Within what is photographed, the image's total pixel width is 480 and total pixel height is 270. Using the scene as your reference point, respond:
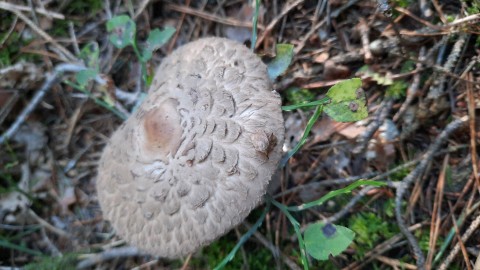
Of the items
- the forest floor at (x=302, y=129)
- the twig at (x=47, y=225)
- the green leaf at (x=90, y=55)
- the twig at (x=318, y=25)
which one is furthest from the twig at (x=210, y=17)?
the twig at (x=47, y=225)

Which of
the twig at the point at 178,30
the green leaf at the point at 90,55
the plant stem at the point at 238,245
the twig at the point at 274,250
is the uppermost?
the twig at the point at 178,30

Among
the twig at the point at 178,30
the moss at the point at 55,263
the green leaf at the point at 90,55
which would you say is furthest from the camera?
the twig at the point at 178,30

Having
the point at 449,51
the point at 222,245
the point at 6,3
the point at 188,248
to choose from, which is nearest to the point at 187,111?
the point at 188,248

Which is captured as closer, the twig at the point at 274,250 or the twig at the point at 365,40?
the twig at the point at 274,250

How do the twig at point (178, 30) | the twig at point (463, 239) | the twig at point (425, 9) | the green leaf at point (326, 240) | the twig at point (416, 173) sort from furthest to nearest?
the twig at point (178, 30) < the twig at point (425, 9) < the twig at point (416, 173) < the twig at point (463, 239) < the green leaf at point (326, 240)

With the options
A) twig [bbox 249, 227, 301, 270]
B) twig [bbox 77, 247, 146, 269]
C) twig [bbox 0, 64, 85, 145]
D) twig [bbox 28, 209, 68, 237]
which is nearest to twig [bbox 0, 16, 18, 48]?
twig [bbox 0, 64, 85, 145]

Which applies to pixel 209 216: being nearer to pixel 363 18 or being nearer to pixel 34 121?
pixel 363 18

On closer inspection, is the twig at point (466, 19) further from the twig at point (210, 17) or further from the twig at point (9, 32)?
the twig at point (9, 32)

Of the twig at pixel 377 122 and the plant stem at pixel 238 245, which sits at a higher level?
the twig at pixel 377 122
